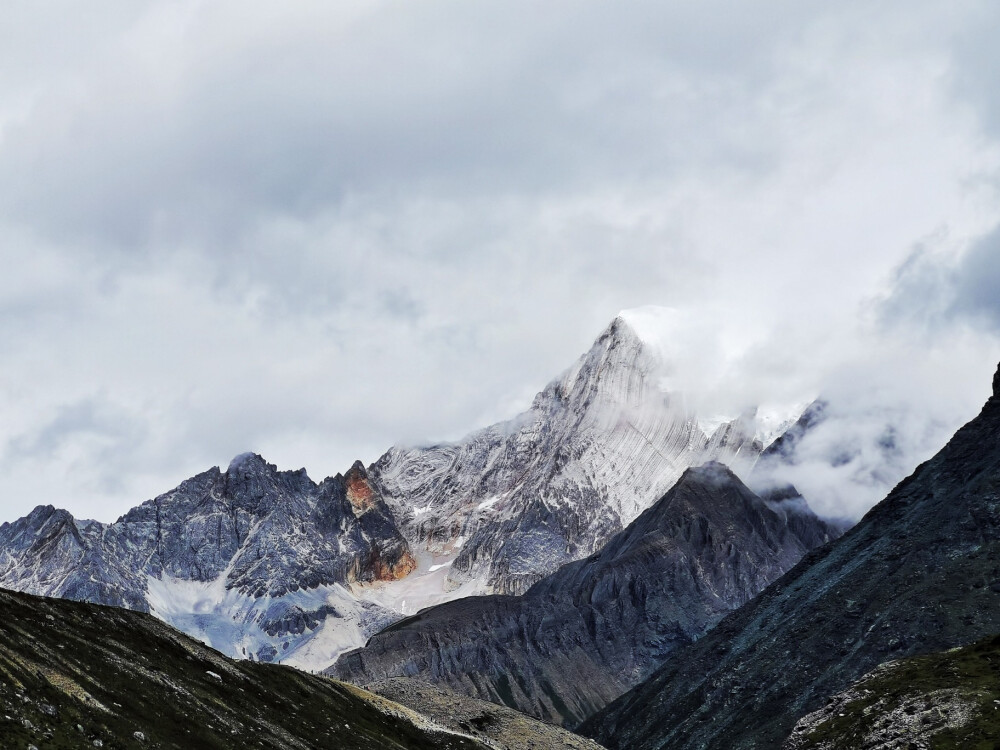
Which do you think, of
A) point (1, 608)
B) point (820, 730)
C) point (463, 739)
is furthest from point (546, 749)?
point (1, 608)

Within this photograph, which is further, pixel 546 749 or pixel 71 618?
pixel 546 749

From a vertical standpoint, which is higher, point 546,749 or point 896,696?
point 546,749

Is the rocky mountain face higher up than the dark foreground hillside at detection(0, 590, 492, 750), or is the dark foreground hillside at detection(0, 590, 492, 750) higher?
the dark foreground hillside at detection(0, 590, 492, 750)

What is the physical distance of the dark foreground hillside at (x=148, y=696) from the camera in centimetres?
9381

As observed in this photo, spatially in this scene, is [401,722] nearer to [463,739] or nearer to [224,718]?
[463,739]

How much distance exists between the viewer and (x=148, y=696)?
114m

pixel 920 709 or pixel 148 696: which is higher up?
pixel 148 696

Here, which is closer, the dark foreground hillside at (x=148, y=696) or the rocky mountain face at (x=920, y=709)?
the dark foreground hillside at (x=148, y=696)

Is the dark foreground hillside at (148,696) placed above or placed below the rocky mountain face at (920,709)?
above

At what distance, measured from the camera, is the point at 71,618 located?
432 ft

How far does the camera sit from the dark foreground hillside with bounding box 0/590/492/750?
93812mm

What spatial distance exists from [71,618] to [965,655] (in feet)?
367

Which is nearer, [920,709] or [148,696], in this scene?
[148,696]

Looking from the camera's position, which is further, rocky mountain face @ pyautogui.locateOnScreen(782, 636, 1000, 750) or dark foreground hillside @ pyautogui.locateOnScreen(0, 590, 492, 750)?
rocky mountain face @ pyautogui.locateOnScreen(782, 636, 1000, 750)
